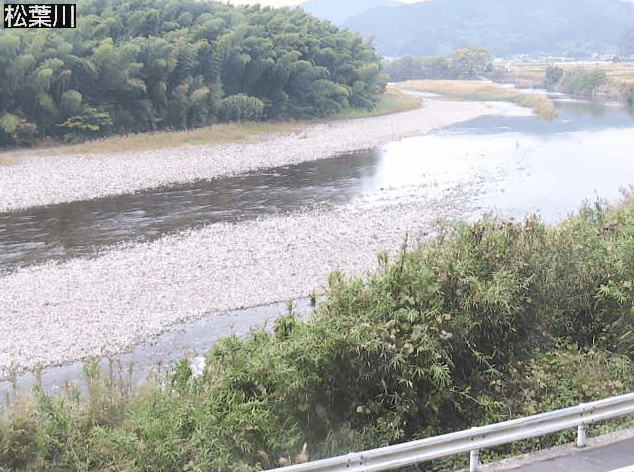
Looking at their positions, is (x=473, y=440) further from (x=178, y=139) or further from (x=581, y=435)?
(x=178, y=139)

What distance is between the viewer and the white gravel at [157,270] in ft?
48.6

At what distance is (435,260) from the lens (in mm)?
9250

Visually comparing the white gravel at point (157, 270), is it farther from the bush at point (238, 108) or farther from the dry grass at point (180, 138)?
the bush at point (238, 108)

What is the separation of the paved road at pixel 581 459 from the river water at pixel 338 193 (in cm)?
798

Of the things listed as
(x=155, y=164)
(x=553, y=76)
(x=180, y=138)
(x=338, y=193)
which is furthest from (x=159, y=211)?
(x=553, y=76)

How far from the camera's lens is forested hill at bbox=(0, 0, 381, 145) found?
39.8m

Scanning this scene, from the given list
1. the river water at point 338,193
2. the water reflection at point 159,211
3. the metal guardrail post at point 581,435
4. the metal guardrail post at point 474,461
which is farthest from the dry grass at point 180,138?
the metal guardrail post at point 581,435

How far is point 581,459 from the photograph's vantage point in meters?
7.24

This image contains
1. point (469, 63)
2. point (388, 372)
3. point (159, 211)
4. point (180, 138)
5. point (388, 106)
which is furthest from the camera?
point (469, 63)

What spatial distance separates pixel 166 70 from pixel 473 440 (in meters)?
42.1

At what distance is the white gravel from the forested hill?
26.3 feet

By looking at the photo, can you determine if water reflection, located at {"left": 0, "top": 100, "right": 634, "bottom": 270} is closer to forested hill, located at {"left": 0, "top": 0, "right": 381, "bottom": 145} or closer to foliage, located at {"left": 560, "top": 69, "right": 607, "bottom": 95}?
forested hill, located at {"left": 0, "top": 0, "right": 381, "bottom": 145}

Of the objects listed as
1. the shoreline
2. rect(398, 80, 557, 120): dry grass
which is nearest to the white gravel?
the shoreline

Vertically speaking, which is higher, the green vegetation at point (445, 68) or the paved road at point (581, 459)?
the green vegetation at point (445, 68)
